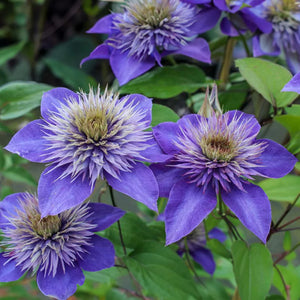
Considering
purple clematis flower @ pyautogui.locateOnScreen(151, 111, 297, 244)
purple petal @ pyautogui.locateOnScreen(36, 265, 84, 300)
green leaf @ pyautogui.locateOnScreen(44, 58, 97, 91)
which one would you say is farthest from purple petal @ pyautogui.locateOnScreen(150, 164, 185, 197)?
green leaf @ pyautogui.locateOnScreen(44, 58, 97, 91)

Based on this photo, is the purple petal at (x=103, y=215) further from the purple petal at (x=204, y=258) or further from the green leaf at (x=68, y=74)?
the green leaf at (x=68, y=74)

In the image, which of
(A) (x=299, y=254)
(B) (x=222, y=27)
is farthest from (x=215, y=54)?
(A) (x=299, y=254)

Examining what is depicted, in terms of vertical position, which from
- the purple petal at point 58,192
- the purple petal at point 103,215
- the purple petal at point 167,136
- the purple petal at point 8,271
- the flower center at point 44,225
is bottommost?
the purple petal at point 8,271

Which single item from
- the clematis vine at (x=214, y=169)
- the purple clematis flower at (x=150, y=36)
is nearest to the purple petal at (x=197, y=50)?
the purple clematis flower at (x=150, y=36)

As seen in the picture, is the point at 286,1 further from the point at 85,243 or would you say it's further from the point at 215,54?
the point at 85,243

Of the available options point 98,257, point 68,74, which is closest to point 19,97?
point 98,257

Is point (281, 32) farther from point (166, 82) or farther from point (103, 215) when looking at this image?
point (103, 215)
